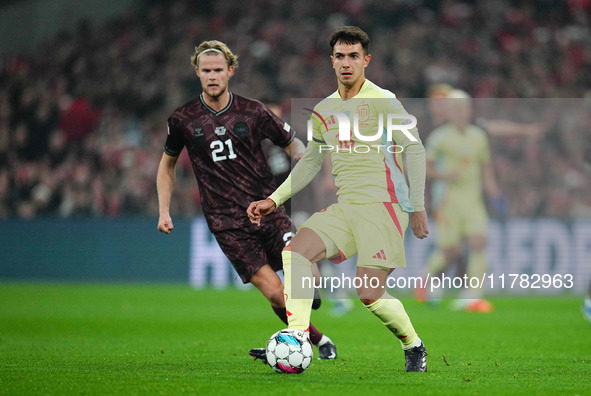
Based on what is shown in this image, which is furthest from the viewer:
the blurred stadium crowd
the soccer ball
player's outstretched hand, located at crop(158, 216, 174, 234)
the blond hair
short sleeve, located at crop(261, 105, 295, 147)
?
the blurred stadium crowd

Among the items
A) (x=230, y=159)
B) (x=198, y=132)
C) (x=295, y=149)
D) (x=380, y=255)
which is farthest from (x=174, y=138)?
(x=380, y=255)

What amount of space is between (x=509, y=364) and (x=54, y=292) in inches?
399

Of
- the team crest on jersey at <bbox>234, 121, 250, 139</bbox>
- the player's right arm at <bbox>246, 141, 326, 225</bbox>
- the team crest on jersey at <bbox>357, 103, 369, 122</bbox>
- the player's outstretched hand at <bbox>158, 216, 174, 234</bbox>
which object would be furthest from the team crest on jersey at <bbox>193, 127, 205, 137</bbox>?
the team crest on jersey at <bbox>357, 103, 369, 122</bbox>

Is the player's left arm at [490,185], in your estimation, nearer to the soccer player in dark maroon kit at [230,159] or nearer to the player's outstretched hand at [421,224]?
the soccer player in dark maroon kit at [230,159]

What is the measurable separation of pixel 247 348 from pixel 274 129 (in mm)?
2034

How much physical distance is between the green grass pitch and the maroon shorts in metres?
0.70

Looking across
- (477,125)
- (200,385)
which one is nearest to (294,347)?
(200,385)

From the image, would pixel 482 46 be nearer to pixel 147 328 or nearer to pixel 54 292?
pixel 54 292

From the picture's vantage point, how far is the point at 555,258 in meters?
15.4

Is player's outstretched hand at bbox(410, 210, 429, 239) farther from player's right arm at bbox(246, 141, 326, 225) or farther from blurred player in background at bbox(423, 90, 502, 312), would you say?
blurred player in background at bbox(423, 90, 502, 312)

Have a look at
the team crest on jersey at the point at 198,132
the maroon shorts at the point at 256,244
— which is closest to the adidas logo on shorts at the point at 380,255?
the maroon shorts at the point at 256,244

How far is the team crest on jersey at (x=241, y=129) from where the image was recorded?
22.5ft

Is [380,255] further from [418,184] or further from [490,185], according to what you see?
[490,185]

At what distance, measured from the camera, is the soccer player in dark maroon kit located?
681 cm
